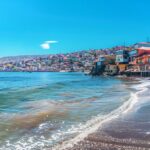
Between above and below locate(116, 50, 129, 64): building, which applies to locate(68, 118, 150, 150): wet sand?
below

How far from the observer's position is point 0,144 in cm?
1020

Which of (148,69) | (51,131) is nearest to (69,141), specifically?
(51,131)

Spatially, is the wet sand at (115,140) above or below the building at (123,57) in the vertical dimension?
below

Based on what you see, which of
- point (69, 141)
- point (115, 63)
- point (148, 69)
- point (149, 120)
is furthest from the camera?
point (115, 63)

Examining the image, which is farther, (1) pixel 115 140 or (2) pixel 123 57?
(2) pixel 123 57

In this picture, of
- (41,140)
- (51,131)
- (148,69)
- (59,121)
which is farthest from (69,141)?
(148,69)

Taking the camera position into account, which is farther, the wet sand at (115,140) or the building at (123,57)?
the building at (123,57)

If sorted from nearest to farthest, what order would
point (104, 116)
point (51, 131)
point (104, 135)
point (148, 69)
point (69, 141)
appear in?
point (69, 141) → point (104, 135) → point (51, 131) → point (104, 116) → point (148, 69)

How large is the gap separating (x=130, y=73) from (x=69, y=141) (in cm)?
8305

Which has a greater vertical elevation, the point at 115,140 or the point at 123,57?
the point at 123,57

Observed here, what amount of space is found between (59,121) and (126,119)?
3.16 metres

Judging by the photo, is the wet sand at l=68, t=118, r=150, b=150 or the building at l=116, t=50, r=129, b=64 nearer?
the wet sand at l=68, t=118, r=150, b=150

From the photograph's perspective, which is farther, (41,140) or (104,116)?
(104,116)

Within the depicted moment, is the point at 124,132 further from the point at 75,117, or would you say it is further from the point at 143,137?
the point at 75,117
